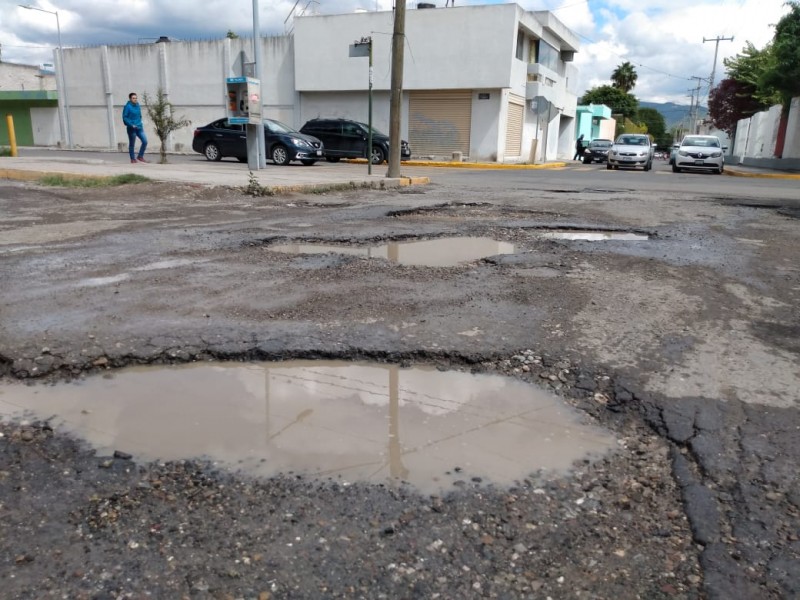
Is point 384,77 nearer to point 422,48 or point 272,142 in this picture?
point 422,48

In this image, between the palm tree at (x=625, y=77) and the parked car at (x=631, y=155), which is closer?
the parked car at (x=631, y=155)

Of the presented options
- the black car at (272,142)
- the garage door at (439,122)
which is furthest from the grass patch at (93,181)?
the garage door at (439,122)

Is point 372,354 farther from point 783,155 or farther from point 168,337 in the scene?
point 783,155

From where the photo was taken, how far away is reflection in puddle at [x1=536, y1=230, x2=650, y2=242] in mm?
7457

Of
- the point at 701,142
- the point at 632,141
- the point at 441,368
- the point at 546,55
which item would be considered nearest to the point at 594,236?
the point at 441,368

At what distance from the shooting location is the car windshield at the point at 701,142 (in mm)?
24281

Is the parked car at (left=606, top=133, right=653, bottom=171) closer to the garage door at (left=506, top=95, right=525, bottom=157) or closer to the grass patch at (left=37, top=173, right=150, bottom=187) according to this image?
the garage door at (left=506, top=95, right=525, bottom=157)

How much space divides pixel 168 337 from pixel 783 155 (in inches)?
1355

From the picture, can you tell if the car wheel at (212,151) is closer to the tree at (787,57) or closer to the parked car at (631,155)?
the parked car at (631,155)

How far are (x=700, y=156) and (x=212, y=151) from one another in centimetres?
1764

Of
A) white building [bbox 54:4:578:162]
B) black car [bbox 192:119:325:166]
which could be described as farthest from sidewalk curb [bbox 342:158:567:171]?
black car [bbox 192:119:325:166]

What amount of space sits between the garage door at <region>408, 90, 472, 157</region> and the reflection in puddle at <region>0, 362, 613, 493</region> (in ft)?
89.4

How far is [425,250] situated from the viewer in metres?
6.64

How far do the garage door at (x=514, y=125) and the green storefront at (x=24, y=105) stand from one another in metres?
26.3
